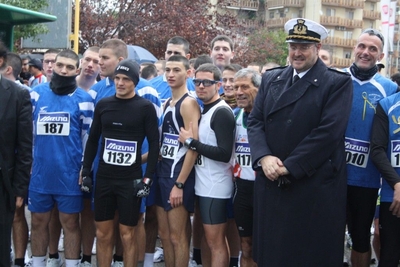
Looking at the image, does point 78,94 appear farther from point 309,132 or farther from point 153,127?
point 309,132

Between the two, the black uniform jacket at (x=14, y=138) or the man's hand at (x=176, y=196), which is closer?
the black uniform jacket at (x=14, y=138)

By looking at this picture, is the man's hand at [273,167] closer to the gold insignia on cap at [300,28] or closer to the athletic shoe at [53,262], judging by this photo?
the gold insignia on cap at [300,28]

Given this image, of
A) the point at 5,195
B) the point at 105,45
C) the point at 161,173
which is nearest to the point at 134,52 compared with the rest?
the point at 105,45

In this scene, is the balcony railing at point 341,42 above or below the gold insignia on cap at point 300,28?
above

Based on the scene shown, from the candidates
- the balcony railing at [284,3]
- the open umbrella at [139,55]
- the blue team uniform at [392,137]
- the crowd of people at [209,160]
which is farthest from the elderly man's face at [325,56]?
the balcony railing at [284,3]

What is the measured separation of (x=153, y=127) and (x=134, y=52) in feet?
33.0

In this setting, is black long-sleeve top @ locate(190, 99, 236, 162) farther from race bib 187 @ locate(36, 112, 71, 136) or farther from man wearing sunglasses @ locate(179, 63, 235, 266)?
race bib 187 @ locate(36, 112, 71, 136)

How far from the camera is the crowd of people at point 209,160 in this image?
4848 millimetres

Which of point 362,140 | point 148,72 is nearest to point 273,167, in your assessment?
point 362,140

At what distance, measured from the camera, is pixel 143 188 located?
593 centimetres

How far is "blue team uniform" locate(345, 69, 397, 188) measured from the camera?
5.62 meters

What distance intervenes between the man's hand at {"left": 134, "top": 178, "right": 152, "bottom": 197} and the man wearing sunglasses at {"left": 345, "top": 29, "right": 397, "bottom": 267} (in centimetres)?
192

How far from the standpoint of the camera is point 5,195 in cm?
518

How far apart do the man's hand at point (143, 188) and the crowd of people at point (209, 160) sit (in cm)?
Result: 1
